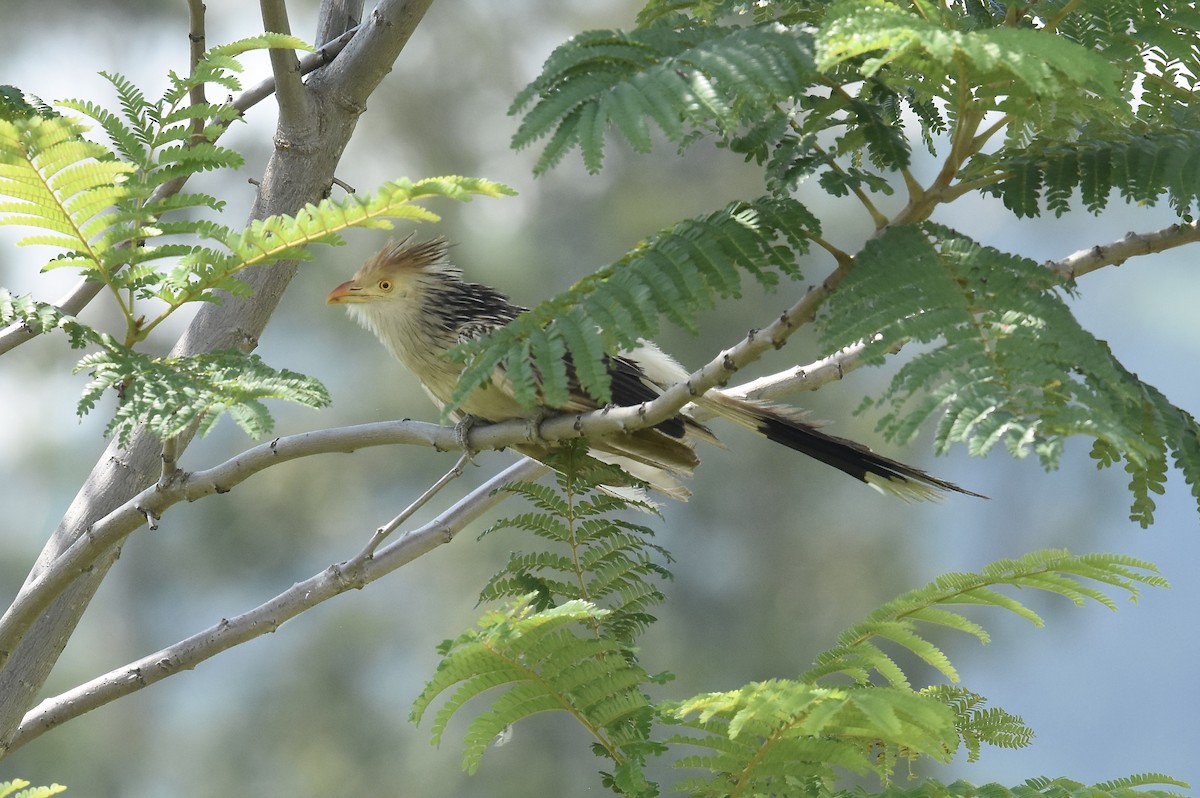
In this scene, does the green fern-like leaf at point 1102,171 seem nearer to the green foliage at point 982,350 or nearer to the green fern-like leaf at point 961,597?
the green foliage at point 982,350

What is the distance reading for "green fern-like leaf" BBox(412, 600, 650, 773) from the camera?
1.28 m

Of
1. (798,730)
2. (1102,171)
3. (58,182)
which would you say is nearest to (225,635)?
(58,182)

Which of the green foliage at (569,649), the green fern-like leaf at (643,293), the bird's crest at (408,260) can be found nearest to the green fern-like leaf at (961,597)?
the green foliage at (569,649)

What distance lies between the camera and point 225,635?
2086 millimetres

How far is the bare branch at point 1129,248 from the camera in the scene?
1.43 metres

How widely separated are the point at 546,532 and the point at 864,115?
0.75 meters

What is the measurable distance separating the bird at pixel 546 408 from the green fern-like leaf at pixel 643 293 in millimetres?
291

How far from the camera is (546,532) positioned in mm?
1673

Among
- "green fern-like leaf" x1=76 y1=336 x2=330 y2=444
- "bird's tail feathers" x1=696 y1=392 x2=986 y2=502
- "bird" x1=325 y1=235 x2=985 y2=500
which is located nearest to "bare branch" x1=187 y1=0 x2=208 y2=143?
"bird" x1=325 y1=235 x2=985 y2=500

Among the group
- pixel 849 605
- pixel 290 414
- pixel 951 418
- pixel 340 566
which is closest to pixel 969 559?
pixel 849 605

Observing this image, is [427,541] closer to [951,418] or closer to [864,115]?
[864,115]

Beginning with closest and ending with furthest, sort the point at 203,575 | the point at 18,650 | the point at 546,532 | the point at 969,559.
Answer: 1. the point at 546,532
2. the point at 18,650
3. the point at 969,559
4. the point at 203,575

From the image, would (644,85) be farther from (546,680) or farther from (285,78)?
(285,78)

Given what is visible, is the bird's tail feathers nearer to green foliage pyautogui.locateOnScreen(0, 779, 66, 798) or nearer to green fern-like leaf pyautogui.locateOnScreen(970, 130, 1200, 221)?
green fern-like leaf pyautogui.locateOnScreen(970, 130, 1200, 221)
